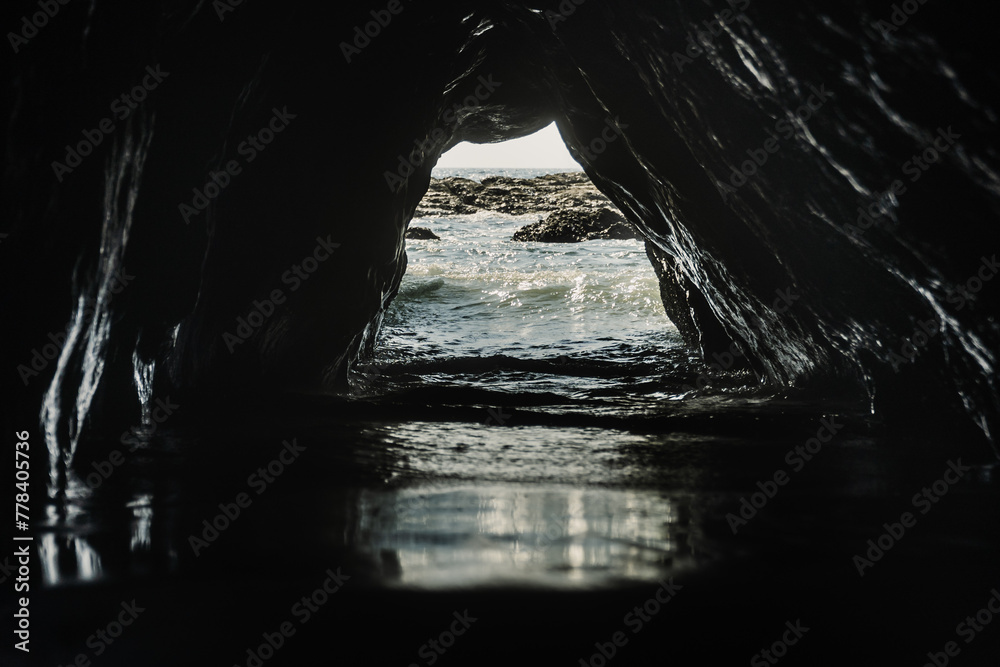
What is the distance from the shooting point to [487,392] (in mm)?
5383

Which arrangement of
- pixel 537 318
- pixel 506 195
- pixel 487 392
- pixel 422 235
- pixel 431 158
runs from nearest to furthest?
pixel 487 392 → pixel 431 158 → pixel 537 318 → pixel 422 235 → pixel 506 195

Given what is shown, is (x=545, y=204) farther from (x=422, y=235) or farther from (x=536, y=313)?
(x=536, y=313)

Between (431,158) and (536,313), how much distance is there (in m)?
5.53

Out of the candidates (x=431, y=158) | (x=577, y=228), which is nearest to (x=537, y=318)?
(x=431, y=158)

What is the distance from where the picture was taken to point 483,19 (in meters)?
5.68

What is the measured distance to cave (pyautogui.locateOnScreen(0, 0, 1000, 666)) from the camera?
5.90ft

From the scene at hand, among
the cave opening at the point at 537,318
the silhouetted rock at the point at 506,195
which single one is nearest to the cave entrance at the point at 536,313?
the cave opening at the point at 537,318

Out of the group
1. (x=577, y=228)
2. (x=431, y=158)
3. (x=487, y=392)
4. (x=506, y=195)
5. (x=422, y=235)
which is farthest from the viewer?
(x=506, y=195)

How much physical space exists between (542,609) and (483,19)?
5.14 metres

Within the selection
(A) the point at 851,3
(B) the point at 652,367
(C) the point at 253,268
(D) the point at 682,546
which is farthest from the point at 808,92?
(B) the point at 652,367

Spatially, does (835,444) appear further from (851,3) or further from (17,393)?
(17,393)

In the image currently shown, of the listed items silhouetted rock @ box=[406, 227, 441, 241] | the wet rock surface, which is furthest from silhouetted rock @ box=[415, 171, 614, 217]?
silhouetted rock @ box=[406, 227, 441, 241]

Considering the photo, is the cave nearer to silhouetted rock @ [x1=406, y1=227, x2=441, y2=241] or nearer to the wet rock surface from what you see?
silhouetted rock @ [x1=406, y1=227, x2=441, y2=241]

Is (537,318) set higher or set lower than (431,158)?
lower
